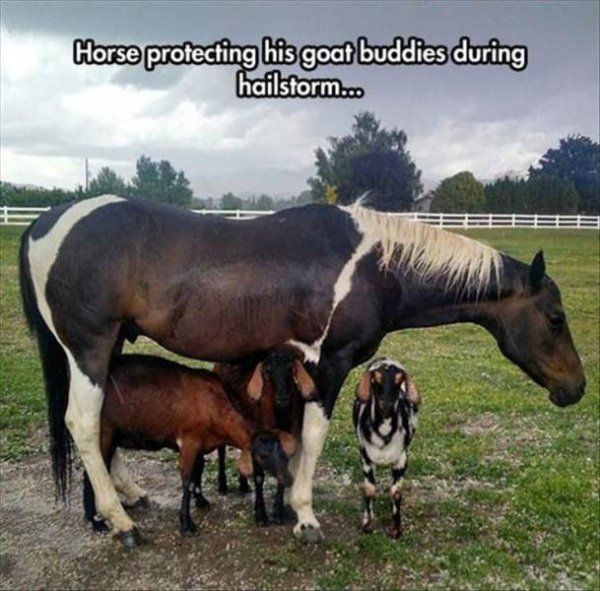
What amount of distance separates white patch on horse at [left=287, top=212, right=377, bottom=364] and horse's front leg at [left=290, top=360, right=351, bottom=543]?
0.45ft

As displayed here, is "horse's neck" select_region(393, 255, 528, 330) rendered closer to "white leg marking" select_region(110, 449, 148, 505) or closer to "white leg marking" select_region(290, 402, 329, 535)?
"white leg marking" select_region(290, 402, 329, 535)

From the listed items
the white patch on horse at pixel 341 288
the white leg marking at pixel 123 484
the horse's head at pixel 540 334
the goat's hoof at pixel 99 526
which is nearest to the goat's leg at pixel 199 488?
the white leg marking at pixel 123 484

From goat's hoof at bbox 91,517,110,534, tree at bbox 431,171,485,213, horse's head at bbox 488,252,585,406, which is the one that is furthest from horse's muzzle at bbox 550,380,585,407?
tree at bbox 431,171,485,213

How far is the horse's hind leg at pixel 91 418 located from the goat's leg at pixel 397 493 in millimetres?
1771

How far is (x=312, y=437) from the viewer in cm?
398

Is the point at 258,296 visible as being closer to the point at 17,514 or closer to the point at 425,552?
the point at 425,552

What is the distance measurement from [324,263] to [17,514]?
2.89 m

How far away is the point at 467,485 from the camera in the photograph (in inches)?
204

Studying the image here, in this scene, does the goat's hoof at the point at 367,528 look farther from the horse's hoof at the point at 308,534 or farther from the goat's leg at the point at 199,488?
the goat's leg at the point at 199,488

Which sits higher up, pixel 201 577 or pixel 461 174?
pixel 461 174

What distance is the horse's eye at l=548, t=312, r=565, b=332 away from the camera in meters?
4.15

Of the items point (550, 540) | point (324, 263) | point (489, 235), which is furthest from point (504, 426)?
point (489, 235)

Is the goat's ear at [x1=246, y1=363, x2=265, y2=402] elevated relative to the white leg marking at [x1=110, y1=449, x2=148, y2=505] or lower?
elevated

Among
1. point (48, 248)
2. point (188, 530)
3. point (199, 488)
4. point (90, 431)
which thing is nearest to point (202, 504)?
point (199, 488)
